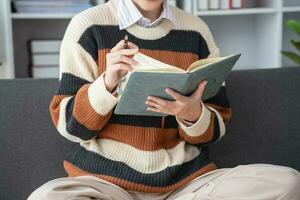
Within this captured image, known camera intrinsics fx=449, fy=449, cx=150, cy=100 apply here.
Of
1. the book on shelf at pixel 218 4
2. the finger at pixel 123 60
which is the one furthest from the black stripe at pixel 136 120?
the book on shelf at pixel 218 4

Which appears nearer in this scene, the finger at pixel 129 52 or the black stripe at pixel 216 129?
the finger at pixel 129 52

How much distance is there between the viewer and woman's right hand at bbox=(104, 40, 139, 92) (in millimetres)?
995

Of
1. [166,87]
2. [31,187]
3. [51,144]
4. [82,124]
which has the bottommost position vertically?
[31,187]

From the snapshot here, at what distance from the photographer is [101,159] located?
1.15m

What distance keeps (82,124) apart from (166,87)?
0.84ft

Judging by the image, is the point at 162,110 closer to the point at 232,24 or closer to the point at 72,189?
the point at 72,189

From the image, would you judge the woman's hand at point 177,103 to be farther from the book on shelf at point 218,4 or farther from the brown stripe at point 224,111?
the book on shelf at point 218,4

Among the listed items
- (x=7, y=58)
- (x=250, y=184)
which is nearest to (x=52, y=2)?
(x=7, y=58)

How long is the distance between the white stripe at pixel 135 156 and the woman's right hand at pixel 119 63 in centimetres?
19

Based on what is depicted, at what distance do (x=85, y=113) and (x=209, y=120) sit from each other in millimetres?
320

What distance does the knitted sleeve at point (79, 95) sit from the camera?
42.4 inches

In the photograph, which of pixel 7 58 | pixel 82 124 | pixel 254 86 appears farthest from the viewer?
pixel 7 58

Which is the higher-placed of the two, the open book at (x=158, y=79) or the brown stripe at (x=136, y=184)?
→ the open book at (x=158, y=79)

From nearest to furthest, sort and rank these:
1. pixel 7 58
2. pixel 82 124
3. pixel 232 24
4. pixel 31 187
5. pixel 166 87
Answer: pixel 166 87, pixel 82 124, pixel 31 187, pixel 7 58, pixel 232 24
